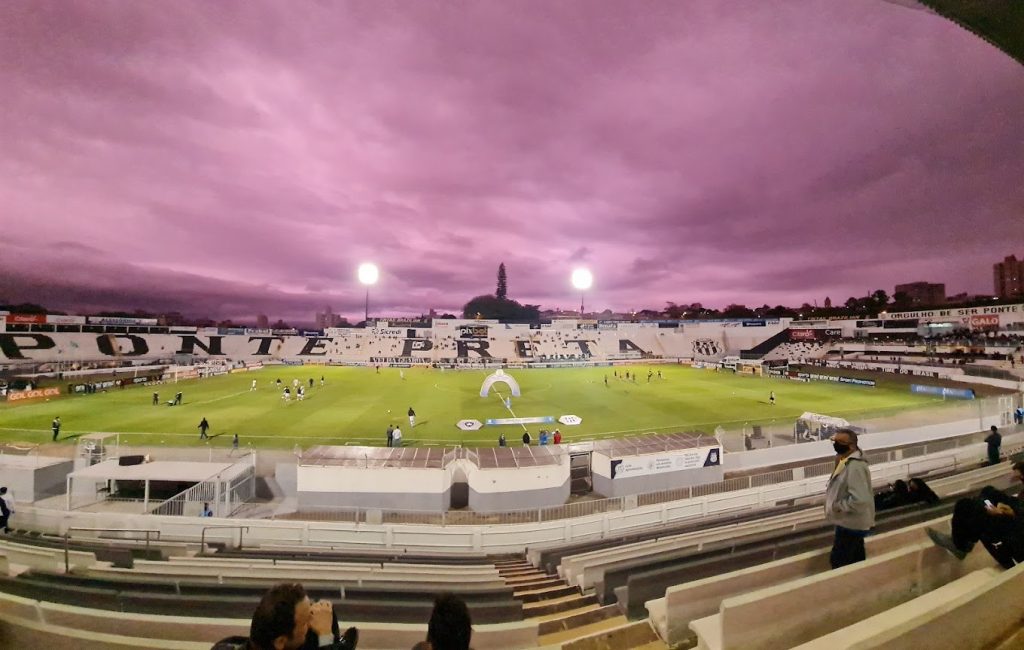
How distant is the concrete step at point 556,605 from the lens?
4652mm

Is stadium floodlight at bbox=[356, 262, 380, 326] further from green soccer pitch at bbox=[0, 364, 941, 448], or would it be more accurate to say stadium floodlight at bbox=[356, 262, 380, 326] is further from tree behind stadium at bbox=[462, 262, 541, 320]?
tree behind stadium at bbox=[462, 262, 541, 320]

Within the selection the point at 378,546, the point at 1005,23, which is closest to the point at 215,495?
the point at 378,546

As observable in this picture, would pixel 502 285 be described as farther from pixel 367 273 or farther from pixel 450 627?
pixel 450 627

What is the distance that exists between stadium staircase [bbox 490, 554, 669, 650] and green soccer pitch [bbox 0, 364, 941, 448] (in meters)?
15.4

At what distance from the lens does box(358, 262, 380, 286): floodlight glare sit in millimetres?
53406

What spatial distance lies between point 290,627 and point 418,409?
28129mm

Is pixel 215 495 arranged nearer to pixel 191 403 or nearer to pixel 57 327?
pixel 191 403

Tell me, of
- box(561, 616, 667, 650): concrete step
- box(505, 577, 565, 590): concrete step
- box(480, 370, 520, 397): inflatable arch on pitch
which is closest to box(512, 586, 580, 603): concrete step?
box(505, 577, 565, 590): concrete step

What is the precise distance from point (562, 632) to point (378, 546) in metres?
6.79

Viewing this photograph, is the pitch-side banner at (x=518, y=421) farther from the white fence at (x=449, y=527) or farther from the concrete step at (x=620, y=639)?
the concrete step at (x=620, y=639)

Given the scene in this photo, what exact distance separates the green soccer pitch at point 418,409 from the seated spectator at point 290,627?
18674mm

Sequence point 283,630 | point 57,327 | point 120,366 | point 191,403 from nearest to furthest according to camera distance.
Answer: point 283,630 → point 191,403 → point 120,366 → point 57,327

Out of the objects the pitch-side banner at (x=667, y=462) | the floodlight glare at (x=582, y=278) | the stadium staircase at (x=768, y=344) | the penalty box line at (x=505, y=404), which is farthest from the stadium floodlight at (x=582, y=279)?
the stadium staircase at (x=768, y=344)

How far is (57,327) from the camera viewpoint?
62781mm
